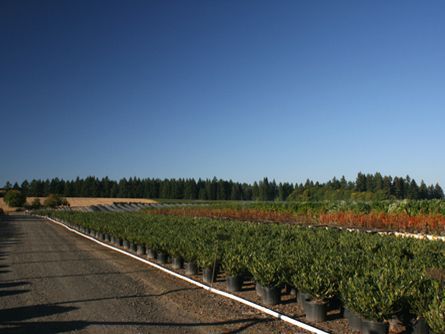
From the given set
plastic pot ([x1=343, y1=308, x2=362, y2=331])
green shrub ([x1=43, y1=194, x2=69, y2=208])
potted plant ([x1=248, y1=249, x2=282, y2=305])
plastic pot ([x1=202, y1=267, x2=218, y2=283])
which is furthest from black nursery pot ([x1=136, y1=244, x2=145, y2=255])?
green shrub ([x1=43, y1=194, x2=69, y2=208])

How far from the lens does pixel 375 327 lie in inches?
233

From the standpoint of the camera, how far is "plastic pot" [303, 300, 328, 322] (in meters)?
6.94

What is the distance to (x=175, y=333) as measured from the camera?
20.6 ft

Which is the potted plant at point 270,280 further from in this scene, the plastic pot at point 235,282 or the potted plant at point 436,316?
the potted plant at point 436,316

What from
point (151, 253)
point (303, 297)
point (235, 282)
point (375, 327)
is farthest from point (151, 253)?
point (375, 327)

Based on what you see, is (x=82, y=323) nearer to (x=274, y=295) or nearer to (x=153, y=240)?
(x=274, y=295)

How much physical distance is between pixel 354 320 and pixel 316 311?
0.69 m

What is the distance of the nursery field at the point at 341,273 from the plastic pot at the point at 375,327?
0.01 meters

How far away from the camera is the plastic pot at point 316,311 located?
22.8ft

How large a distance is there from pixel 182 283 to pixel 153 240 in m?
4.39

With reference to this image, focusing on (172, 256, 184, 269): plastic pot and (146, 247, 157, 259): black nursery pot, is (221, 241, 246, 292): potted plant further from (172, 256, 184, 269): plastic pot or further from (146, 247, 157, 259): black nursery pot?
(146, 247, 157, 259): black nursery pot

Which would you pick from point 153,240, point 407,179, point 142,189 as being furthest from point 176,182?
point 153,240

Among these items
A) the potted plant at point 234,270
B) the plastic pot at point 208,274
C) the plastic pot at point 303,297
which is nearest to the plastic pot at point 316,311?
the plastic pot at point 303,297

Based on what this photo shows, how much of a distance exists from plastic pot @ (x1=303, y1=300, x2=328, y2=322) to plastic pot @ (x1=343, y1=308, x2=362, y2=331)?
41 centimetres
